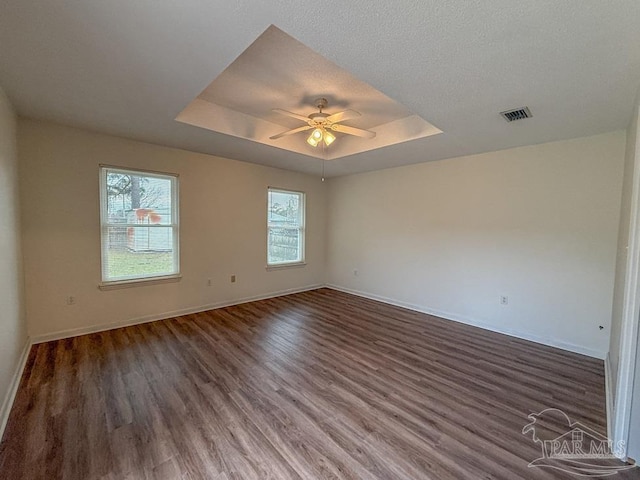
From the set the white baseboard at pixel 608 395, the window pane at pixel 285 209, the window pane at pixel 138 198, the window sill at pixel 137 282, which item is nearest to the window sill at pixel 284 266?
the window pane at pixel 285 209

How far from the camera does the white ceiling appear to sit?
1.40m

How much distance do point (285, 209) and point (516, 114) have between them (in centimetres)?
393

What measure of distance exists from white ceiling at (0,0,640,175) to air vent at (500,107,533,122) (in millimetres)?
60

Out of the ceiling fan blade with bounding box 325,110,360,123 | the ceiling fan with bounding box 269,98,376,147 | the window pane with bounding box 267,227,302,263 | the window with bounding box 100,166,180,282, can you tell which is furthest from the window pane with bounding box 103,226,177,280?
the ceiling fan blade with bounding box 325,110,360,123

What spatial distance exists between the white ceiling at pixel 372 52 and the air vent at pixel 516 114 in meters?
0.06

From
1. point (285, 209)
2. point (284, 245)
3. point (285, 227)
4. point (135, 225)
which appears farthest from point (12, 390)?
point (285, 209)

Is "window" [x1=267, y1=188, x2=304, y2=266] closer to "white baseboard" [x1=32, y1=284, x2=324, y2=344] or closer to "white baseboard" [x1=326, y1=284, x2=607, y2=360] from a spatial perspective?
"white baseboard" [x1=32, y1=284, x2=324, y2=344]

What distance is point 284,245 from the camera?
5555 millimetres

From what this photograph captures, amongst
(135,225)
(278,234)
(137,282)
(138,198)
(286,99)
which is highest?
(286,99)

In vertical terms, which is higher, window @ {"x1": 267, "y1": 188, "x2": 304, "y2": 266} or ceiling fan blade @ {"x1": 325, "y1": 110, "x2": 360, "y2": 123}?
ceiling fan blade @ {"x1": 325, "y1": 110, "x2": 360, "y2": 123}

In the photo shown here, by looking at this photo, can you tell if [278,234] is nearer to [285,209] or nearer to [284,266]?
[285,209]

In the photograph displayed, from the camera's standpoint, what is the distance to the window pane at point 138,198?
11.7ft

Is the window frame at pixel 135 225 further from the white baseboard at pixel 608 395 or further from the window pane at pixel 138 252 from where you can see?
the white baseboard at pixel 608 395

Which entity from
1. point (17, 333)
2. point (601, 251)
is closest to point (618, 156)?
point (601, 251)
